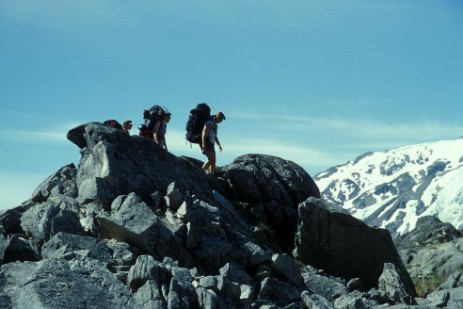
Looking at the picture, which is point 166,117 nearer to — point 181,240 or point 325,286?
point 181,240

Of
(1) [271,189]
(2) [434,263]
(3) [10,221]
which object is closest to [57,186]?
(3) [10,221]

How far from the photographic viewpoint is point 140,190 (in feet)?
95.7

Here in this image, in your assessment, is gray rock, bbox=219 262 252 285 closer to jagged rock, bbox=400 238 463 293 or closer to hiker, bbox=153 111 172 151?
hiker, bbox=153 111 172 151

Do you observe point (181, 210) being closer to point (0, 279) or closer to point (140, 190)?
point (140, 190)

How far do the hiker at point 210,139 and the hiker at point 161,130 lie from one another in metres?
1.83

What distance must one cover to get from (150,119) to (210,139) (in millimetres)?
2973

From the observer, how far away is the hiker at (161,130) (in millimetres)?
34938

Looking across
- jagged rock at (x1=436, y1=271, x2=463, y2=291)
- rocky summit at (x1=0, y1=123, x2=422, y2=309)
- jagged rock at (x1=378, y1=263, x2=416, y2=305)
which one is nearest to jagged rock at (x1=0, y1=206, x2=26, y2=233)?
rocky summit at (x1=0, y1=123, x2=422, y2=309)

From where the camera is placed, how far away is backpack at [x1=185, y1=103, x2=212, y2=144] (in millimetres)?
35438

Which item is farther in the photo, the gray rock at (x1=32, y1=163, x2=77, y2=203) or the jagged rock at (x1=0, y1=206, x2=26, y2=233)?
the gray rock at (x1=32, y1=163, x2=77, y2=203)

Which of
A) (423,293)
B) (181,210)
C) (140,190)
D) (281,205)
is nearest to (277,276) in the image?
(181,210)

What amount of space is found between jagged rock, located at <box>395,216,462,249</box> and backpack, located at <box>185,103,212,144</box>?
2319 cm

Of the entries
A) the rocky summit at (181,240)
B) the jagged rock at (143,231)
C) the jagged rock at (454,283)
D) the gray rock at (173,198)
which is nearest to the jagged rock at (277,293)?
the rocky summit at (181,240)

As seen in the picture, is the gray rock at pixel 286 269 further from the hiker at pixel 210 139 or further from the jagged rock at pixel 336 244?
the hiker at pixel 210 139
